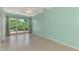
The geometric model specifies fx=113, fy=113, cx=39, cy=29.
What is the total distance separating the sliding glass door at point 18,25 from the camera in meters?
2.77

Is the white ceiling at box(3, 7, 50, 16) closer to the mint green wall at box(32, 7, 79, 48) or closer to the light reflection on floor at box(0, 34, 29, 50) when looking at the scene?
the mint green wall at box(32, 7, 79, 48)

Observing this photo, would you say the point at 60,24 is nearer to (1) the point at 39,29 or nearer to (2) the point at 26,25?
(1) the point at 39,29

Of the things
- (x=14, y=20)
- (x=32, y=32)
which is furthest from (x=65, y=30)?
(x=14, y=20)

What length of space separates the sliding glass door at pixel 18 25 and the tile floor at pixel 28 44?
129mm

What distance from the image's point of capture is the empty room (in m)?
2.66

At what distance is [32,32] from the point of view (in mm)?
2879

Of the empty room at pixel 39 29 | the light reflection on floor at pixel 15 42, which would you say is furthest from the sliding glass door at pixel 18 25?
the light reflection on floor at pixel 15 42

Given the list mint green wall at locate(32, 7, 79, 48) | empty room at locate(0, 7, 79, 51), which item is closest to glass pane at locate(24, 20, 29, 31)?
empty room at locate(0, 7, 79, 51)

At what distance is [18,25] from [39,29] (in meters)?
0.54

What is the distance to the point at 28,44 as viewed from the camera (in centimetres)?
275
